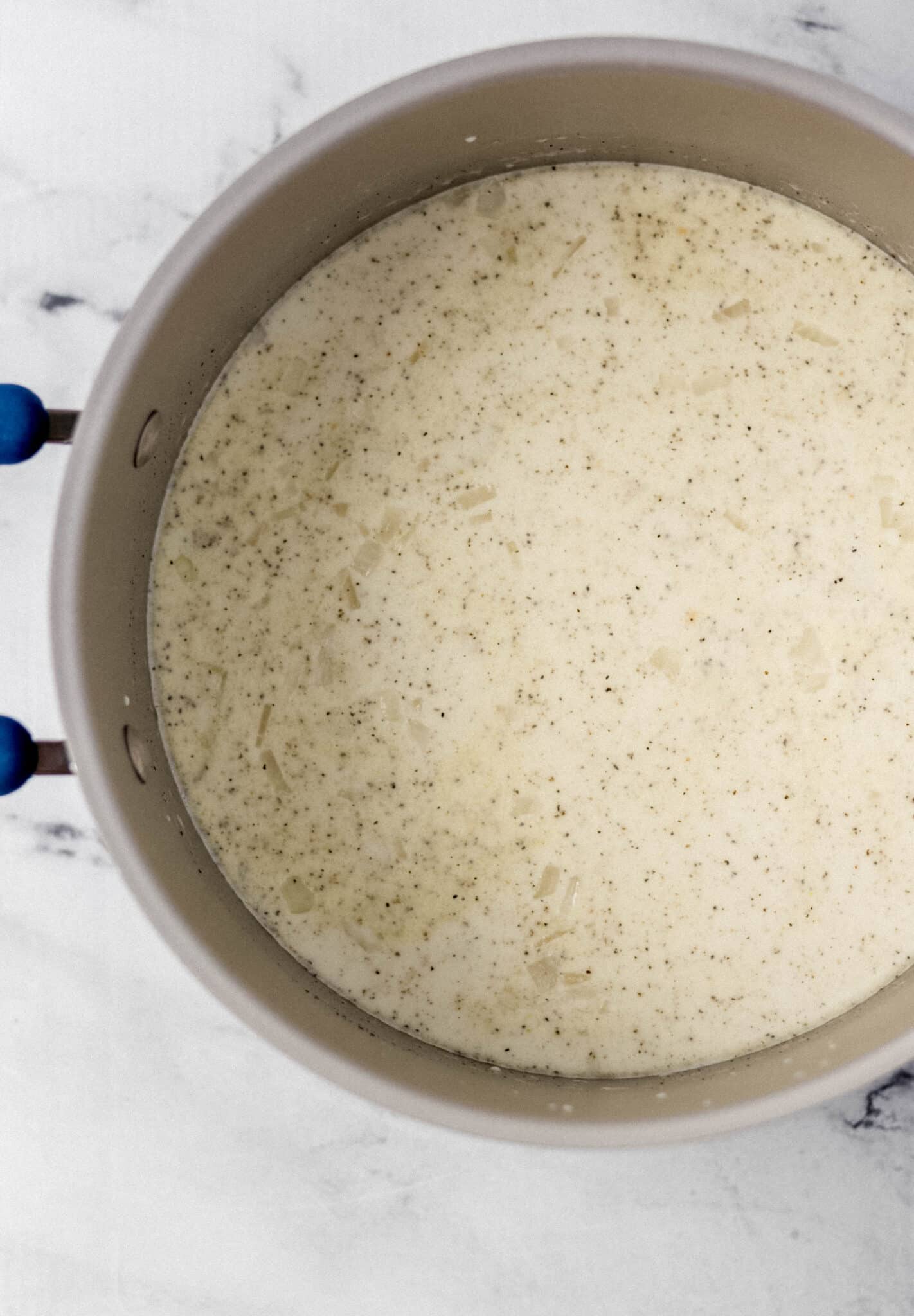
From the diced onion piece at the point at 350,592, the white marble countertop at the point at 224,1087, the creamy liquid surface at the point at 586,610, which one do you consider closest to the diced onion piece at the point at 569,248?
the creamy liquid surface at the point at 586,610

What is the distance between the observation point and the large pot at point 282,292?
25.1 inches

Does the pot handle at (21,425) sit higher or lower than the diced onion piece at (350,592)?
Answer: higher

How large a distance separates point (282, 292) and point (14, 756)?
0.34m

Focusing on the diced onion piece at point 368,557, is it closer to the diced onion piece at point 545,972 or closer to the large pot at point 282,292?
the large pot at point 282,292

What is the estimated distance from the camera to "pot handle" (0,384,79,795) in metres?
0.69

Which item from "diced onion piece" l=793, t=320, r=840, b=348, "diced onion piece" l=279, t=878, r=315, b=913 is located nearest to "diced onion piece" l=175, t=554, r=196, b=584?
"diced onion piece" l=279, t=878, r=315, b=913

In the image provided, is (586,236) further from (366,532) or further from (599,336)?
(366,532)

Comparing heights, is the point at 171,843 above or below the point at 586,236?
below

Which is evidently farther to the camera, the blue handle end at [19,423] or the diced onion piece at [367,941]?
the diced onion piece at [367,941]

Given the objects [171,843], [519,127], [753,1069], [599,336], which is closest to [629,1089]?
[753,1069]

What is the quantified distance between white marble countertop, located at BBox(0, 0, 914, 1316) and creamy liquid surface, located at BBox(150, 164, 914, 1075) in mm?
101

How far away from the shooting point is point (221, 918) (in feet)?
2.38

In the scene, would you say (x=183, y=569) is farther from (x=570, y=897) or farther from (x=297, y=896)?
(x=570, y=897)

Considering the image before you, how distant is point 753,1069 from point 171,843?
0.39 metres
